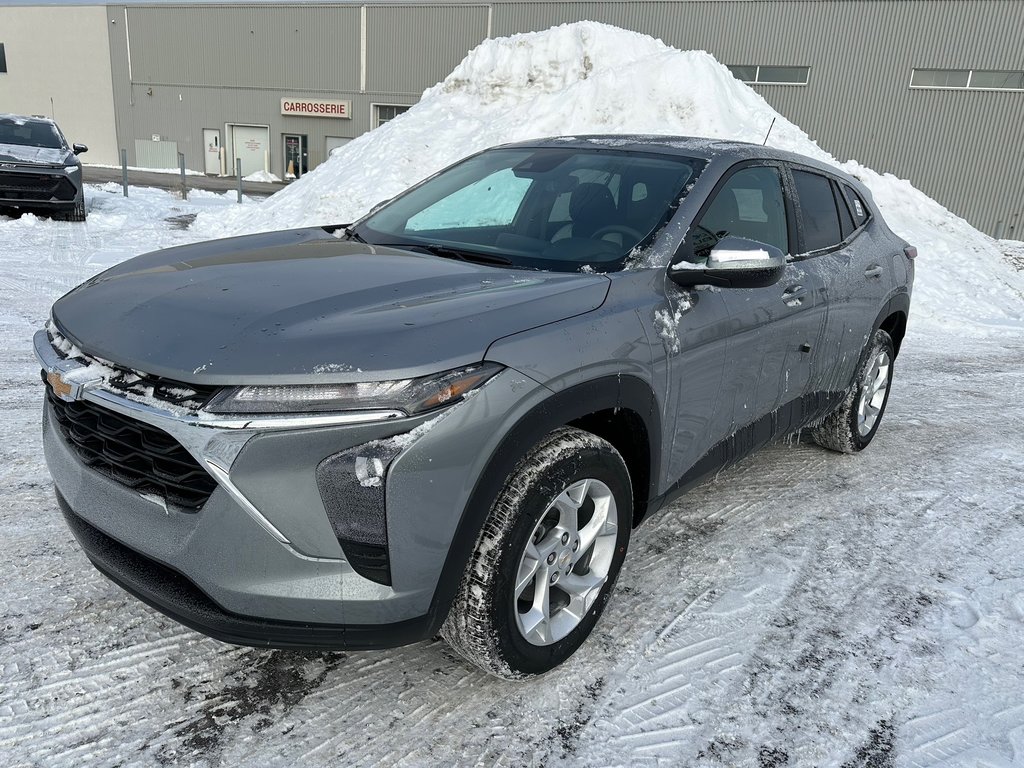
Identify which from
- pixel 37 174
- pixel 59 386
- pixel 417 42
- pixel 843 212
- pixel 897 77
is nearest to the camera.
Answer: pixel 59 386

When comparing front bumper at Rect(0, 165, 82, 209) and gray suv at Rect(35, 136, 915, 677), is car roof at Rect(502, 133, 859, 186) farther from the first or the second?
front bumper at Rect(0, 165, 82, 209)

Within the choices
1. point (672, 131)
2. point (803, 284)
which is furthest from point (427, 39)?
point (803, 284)

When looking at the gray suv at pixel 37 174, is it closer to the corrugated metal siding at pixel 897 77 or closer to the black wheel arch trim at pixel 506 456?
the black wheel arch trim at pixel 506 456

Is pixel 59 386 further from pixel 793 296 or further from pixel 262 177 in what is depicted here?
pixel 262 177

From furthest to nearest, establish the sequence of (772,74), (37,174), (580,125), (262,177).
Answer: (262,177), (772,74), (580,125), (37,174)

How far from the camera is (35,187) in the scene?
1148 cm

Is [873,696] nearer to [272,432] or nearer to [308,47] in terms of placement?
[272,432]

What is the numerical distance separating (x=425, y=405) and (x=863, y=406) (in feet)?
11.8

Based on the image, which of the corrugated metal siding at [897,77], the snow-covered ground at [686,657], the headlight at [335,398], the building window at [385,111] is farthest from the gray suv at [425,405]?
the building window at [385,111]

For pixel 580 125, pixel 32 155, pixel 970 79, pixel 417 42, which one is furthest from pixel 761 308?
pixel 417 42

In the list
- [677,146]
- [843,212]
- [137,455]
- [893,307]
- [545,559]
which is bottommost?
[545,559]

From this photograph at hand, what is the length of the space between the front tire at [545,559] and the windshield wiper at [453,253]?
0.78 m

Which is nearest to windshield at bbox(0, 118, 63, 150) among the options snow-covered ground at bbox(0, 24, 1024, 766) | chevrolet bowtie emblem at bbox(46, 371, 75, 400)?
snow-covered ground at bbox(0, 24, 1024, 766)

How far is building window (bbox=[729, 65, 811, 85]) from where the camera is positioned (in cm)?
2480
